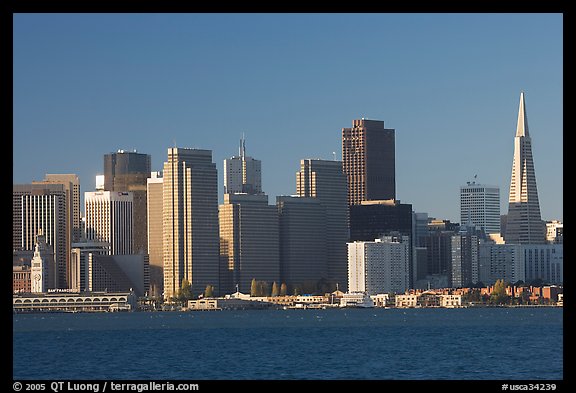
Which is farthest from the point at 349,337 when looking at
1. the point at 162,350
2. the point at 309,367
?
the point at 309,367

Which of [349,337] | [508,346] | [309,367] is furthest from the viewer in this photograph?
[349,337]

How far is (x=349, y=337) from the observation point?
98.3 m
